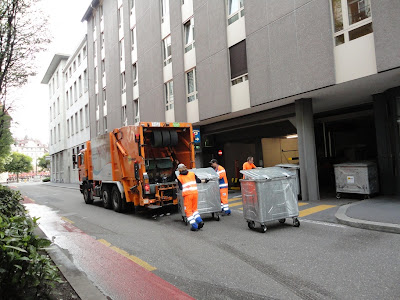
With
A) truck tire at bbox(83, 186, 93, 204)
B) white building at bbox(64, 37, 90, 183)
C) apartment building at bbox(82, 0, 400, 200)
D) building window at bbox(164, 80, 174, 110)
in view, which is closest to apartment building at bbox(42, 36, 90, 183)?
white building at bbox(64, 37, 90, 183)

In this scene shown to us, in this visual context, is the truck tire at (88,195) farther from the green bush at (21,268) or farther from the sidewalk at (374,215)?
the green bush at (21,268)

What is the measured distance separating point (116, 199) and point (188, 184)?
444 cm

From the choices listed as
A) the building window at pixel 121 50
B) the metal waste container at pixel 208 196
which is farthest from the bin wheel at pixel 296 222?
the building window at pixel 121 50

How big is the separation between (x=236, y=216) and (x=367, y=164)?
4666 mm

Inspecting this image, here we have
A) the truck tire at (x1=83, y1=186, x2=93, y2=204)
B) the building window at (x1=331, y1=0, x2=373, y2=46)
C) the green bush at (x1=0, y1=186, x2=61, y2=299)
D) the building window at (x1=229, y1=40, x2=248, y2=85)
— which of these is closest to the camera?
the green bush at (x1=0, y1=186, x2=61, y2=299)

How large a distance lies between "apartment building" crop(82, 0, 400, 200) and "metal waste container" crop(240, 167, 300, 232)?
12.5ft

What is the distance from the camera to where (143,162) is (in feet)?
28.1

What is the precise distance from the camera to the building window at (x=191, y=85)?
14.7 meters

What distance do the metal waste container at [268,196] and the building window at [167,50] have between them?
12.1 meters

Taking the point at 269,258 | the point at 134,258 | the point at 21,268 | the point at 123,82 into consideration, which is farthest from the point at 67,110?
the point at 21,268

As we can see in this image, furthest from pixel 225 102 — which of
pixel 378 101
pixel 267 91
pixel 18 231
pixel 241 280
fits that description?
pixel 18 231

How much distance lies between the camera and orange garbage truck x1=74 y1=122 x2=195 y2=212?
28.5 ft

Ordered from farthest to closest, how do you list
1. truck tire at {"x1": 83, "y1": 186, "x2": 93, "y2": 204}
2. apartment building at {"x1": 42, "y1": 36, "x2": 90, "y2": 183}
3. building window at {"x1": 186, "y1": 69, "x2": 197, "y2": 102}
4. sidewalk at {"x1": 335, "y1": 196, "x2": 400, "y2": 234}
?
apartment building at {"x1": 42, "y1": 36, "x2": 90, "y2": 183} < building window at {"x1": 186, "y1": 69, "x2": 197, "y2": 102} < truck tire at {"x1": 83, "y1": 186, "x2": 93, "y2": 204} < sidewalk at {"x1": 335, "y1": 196, "x2": 400, "y2": 234}

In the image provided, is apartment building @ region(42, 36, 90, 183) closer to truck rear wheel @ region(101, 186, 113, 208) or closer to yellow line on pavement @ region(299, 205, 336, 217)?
truck rear wheel @ region(101, 186, 113, 208)
